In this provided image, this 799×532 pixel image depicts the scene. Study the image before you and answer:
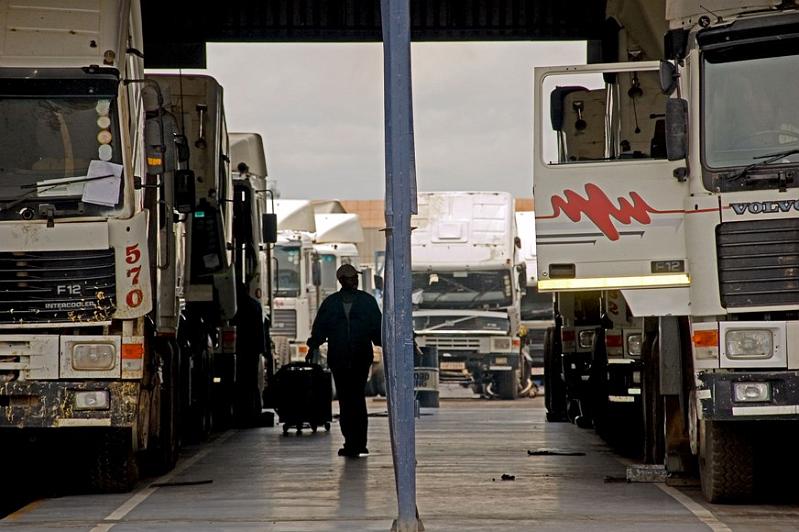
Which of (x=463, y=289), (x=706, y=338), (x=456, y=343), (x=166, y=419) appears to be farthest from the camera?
(x=456, y=343)

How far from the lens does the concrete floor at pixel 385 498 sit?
36.9 feet

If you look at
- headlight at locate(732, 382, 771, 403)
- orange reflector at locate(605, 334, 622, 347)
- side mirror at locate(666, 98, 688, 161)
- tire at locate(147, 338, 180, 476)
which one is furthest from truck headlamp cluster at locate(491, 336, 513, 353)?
headlight at locate(732, 382, 771, 403)

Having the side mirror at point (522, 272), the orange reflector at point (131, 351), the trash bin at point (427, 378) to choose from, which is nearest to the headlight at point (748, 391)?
the orange reflector at point (131, 351)

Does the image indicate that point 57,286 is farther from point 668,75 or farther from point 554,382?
point 554,382

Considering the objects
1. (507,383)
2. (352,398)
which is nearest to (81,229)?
(352,398)

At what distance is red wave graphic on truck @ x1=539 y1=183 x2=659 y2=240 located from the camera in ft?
40.7

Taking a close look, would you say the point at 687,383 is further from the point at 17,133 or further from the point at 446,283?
the point at 446,283

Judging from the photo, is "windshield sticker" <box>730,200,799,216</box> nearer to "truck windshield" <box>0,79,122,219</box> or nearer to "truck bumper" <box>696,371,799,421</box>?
"truck bumper" <box>696,371,799,421</box>

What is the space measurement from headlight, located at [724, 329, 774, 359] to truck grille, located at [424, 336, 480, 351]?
71.9 feet

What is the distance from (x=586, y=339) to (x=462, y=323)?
12609 millimetres

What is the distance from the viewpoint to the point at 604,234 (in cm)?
1254

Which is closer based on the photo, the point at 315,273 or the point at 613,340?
the point at 613,340

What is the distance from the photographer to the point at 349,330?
55.3 ft

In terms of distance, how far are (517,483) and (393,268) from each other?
402cm
